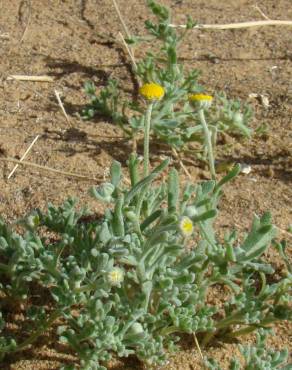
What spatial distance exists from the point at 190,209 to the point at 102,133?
1516 millimetres

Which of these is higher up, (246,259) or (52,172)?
(246,259)

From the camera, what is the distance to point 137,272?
2.25 meters

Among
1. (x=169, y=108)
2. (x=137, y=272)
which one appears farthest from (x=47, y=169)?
(x=137, y=272)

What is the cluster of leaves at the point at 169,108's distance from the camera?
3.35 meters

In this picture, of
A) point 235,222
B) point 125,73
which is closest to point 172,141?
point 235,222

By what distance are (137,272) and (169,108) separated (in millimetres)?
1344

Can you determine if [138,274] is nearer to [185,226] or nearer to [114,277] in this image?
[114,277]

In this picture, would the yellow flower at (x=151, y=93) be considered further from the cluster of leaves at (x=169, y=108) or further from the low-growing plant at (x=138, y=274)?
the cluster of leaves at (x=169, y=108)

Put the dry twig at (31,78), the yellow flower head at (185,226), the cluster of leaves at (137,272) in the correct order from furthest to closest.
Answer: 1. the dry twig at (31,78)
2. the cluster of leaves at (137,272)
3. the yellow flower head at (185,226)

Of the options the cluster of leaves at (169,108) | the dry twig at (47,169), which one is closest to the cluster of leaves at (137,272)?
the dry twig at (47,169)

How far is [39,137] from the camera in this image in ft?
11.4

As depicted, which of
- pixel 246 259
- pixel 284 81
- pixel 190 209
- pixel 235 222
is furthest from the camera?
pixel 284 81

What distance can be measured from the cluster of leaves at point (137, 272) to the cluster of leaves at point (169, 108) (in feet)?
2.87

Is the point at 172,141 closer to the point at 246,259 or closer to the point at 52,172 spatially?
the point at 52,172
